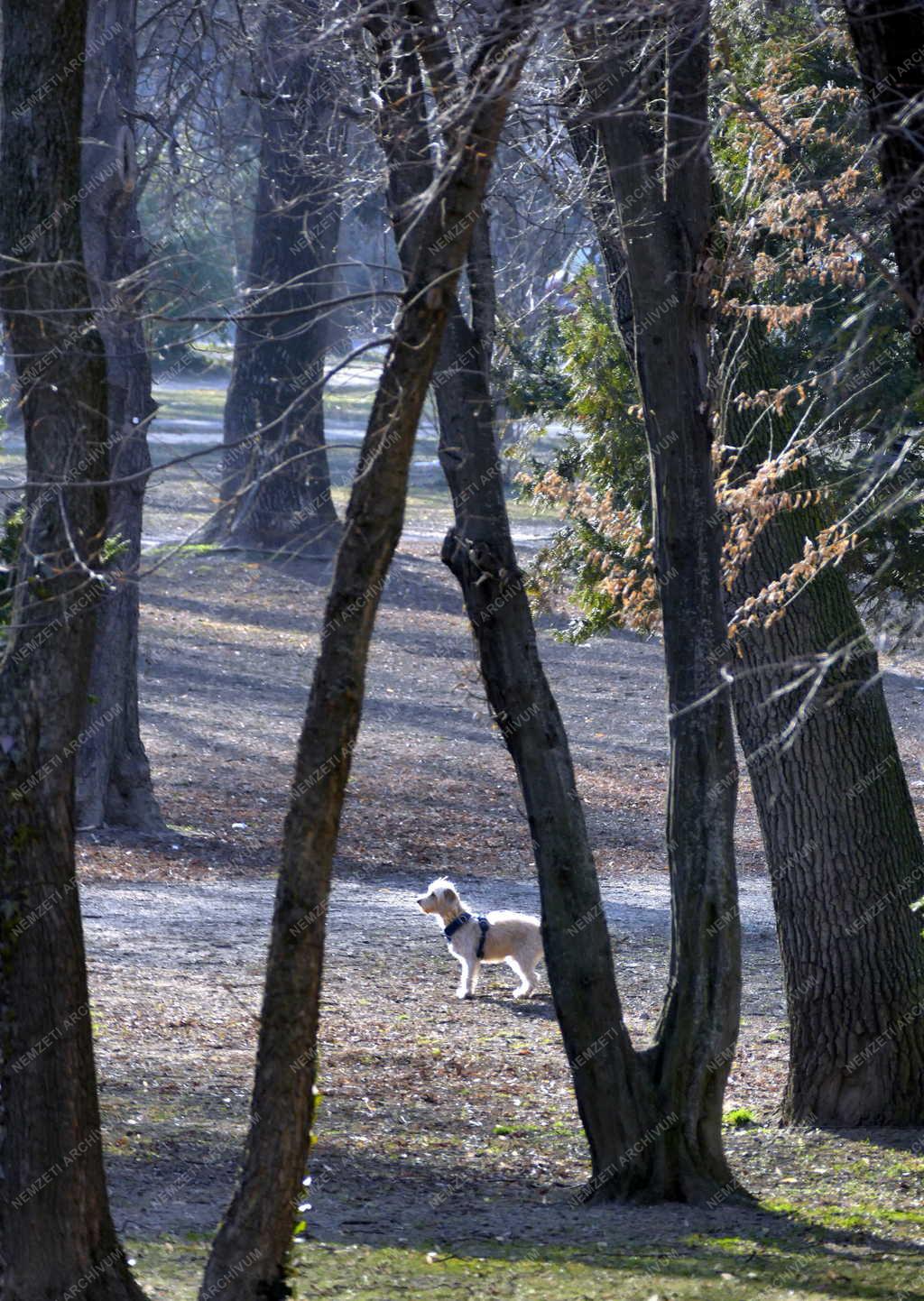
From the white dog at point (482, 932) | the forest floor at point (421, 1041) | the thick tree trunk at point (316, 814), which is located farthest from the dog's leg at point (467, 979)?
the thick tree trunk at point (316, 814)

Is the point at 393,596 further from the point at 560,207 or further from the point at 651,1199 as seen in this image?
the point at 651,1199

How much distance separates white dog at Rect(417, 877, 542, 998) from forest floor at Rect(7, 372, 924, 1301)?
1.36 ft

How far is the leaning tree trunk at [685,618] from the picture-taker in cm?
721

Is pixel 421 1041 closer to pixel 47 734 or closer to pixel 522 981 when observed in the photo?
pixel 522 981

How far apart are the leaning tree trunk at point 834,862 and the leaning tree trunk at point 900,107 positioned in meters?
3.77

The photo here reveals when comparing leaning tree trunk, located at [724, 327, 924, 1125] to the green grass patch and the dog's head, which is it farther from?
the dog's head

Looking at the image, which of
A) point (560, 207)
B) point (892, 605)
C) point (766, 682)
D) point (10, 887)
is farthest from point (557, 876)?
point (892, 605)

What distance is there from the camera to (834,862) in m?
8.80

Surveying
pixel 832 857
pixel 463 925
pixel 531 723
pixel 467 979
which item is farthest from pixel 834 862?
pixel 467 979

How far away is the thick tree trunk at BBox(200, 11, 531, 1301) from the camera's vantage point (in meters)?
4.70

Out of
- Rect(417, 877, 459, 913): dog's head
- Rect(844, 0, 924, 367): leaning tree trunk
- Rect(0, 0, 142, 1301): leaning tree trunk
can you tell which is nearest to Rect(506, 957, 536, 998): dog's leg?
Rect(417, 877, 459, 913): dog's head

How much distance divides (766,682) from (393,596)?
71.5 ft

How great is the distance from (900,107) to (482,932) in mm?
7367

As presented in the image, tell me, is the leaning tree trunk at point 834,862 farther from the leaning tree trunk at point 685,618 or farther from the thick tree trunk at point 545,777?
the thick tree trunk at point 545,777
